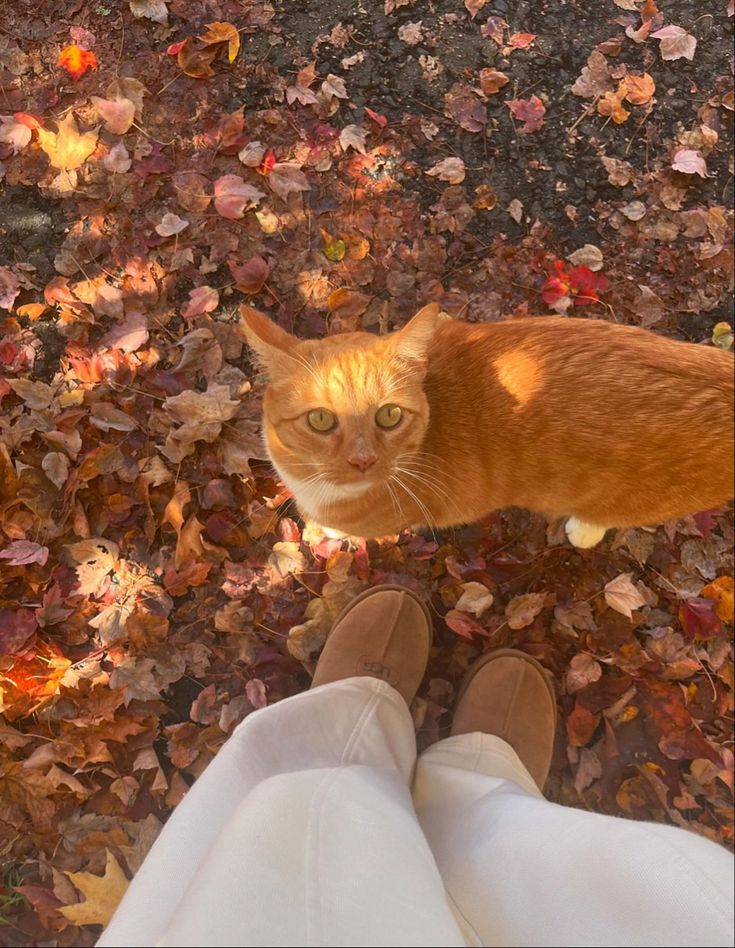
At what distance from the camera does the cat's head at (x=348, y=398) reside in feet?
5.70

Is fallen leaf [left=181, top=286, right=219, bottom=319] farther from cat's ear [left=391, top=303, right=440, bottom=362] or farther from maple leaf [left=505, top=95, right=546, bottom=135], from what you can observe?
maple leaf [left=505, top=95, right=546, bottom=135]

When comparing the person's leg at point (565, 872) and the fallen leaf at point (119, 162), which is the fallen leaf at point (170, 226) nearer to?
the fallen leaf at point (119, 162)

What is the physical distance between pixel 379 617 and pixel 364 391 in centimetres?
87

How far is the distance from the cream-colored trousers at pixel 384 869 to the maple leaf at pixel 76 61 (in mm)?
2673

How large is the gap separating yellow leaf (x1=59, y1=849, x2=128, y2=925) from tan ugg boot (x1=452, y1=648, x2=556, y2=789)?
1198mm

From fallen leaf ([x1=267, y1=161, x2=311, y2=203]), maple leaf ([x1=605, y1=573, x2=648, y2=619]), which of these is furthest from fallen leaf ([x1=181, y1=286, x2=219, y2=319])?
maple leaf ([x1=605, y1=573, x2=648, y2=619])

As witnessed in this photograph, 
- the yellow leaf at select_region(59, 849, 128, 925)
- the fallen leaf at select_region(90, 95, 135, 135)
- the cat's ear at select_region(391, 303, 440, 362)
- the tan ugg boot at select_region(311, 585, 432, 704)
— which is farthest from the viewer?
the fallen leaf at select_region(90, 95, 135, 135)

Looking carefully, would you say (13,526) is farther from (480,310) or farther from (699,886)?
(699,886)

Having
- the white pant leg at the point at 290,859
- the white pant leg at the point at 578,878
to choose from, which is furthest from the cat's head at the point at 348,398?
the white pant leg at the point at 578,878

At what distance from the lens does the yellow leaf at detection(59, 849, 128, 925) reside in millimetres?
1994

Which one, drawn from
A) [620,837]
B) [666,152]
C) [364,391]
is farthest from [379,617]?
[666,152]

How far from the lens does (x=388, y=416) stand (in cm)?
180

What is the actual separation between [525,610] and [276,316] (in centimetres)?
149

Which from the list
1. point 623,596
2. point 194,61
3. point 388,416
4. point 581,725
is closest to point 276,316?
point 388,416
